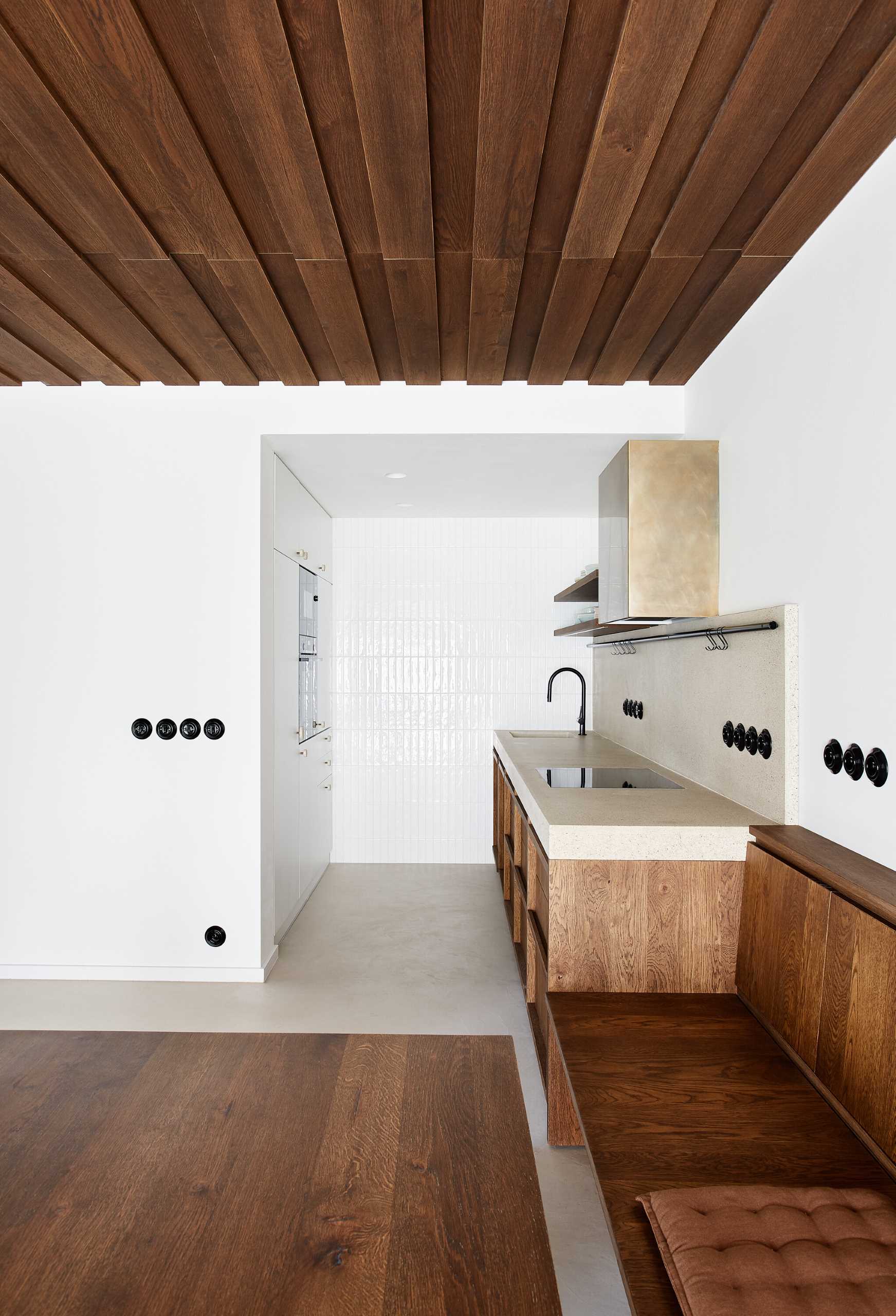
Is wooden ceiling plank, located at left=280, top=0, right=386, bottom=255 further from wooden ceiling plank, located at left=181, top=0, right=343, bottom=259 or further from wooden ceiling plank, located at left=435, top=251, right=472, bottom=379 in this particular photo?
wooden ceiling plank, located at left=435, top=251, right=472, bottom=379

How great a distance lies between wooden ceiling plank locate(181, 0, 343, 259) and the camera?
55.6 inches

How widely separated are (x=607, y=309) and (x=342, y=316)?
2.83ft

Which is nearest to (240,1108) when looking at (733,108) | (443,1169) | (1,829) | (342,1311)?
(443,1169)

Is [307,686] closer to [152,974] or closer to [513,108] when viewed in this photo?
[152,974]

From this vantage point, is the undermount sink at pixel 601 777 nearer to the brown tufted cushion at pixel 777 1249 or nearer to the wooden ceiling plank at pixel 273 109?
the brown tufted cushion at pixel 777 1249

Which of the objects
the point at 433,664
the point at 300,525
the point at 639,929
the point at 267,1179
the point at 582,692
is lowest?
the point at 267,1179

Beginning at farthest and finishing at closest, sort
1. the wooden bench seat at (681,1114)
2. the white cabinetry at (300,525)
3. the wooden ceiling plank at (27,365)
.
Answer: the white cabinetry at (300,525) < the wooden ceiling plank at (27,365) < the wooden bench seat at (681,1114)

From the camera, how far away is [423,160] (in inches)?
69.6

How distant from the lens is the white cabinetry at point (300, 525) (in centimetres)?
373

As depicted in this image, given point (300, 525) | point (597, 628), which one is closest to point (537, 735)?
point (597, 628)

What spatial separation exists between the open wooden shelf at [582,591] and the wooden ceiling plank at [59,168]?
2422mm

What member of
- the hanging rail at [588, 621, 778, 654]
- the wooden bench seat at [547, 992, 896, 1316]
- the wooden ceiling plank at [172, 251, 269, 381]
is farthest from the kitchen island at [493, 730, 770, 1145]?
the wooden ceiling plank at [172, 251, 269, 381]

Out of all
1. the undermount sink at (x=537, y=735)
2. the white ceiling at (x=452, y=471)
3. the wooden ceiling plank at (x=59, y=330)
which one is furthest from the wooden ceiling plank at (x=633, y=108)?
the undermount sink at (x=537, y=735)

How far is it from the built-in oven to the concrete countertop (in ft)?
5.81
